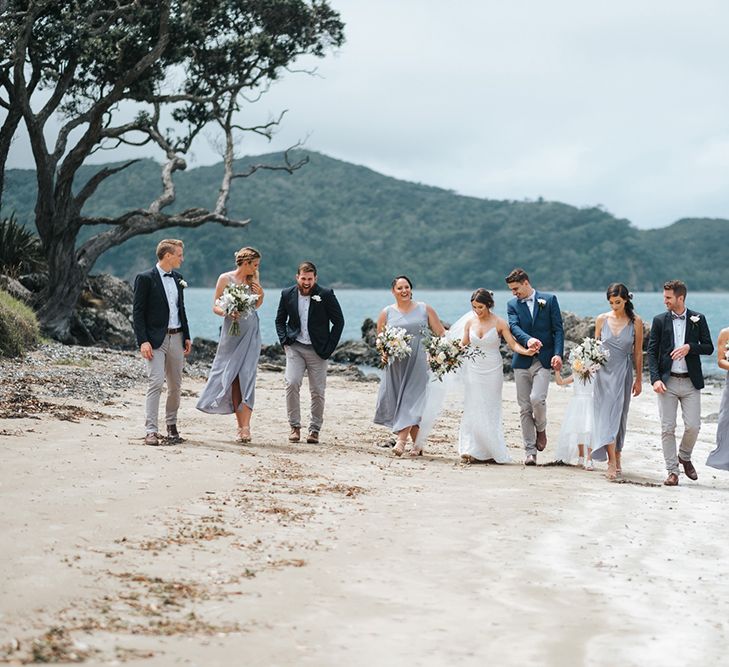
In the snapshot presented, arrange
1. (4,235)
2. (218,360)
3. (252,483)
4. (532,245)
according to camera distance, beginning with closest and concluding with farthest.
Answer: (252,483), (218,360), (4,235), (532,245)

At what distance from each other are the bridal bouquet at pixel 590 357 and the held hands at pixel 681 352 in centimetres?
70

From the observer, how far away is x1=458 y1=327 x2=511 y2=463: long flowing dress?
12.2 meters

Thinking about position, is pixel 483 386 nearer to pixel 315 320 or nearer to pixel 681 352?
pixel 315 320

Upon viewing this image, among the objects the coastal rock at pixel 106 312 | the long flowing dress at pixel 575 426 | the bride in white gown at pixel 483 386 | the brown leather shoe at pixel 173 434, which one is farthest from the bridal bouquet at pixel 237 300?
the coastal rock at pixel 106 312

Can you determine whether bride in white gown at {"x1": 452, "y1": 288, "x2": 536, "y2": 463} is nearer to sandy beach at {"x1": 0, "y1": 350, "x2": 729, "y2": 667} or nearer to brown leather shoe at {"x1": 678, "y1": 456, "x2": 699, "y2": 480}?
sandy beach at {"x1": 0, "y1": 350, "x2": 729, "y2": 667}

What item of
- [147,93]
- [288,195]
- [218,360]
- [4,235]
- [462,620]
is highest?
[288,195]

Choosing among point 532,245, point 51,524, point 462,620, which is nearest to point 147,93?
point 51,524

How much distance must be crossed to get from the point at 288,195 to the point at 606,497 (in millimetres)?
171344

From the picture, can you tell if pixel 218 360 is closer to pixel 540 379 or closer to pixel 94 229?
pixel 540 379

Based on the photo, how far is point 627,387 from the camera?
11.5m

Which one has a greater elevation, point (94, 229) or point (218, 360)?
point (94, 229)

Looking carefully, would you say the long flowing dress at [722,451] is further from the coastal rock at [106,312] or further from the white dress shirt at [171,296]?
the coastal rock at [106,312]

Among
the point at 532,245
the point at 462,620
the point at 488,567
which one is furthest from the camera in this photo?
the point at 532,245

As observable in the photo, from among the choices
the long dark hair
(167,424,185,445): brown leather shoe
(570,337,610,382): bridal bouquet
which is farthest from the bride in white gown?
(167,424,185,445): brown leather shoe
